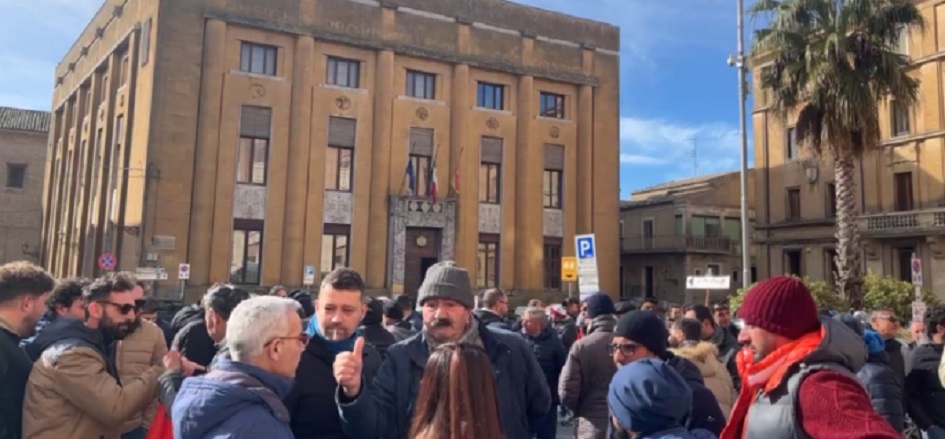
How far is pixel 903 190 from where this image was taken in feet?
100

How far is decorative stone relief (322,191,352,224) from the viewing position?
27.1 m

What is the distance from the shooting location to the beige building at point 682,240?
128ft

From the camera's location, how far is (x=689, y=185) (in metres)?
45.2

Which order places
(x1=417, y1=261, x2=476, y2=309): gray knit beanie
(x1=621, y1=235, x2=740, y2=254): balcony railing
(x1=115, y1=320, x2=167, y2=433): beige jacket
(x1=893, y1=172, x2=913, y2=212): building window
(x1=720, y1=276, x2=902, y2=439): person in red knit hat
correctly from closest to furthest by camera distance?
1. (x1=720, y1=276, x2=902, y2=439): person in red knit hat
2. (x1=417, y1=261, x2=476, y2=309): gray knit beanie
3. (x1=115, y1=320, x2=167, y2=433): beige jacket
4. (x1=893, y1=172, x2=913, y2=212): building window
5. (x1=621, y1=235, x2=740, y2=254): balcony railing

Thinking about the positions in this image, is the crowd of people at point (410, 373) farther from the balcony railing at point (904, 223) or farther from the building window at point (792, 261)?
the building window at point (792, 261)

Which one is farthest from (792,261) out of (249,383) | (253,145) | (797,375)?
(249,383)

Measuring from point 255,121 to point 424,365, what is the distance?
24.2 m

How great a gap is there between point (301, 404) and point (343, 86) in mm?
25251

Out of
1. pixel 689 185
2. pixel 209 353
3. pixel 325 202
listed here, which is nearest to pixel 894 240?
pixel 689 185

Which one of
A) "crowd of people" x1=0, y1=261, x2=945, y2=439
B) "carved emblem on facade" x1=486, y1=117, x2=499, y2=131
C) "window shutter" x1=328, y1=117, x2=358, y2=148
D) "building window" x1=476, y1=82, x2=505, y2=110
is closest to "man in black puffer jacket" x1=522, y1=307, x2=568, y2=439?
"crowd of people" x1=0, y1=261, x2=945, y2=439

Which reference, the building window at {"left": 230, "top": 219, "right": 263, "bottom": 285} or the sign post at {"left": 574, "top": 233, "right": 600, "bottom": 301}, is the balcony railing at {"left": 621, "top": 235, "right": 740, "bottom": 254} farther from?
the sign post at {"left": 574, "top": 233, "right": 600, "bottom": 301}

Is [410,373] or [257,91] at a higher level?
[257,91]

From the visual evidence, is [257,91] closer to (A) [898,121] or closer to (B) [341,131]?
(B) [341,131]

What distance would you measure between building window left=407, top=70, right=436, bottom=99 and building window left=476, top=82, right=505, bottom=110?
2.06m
